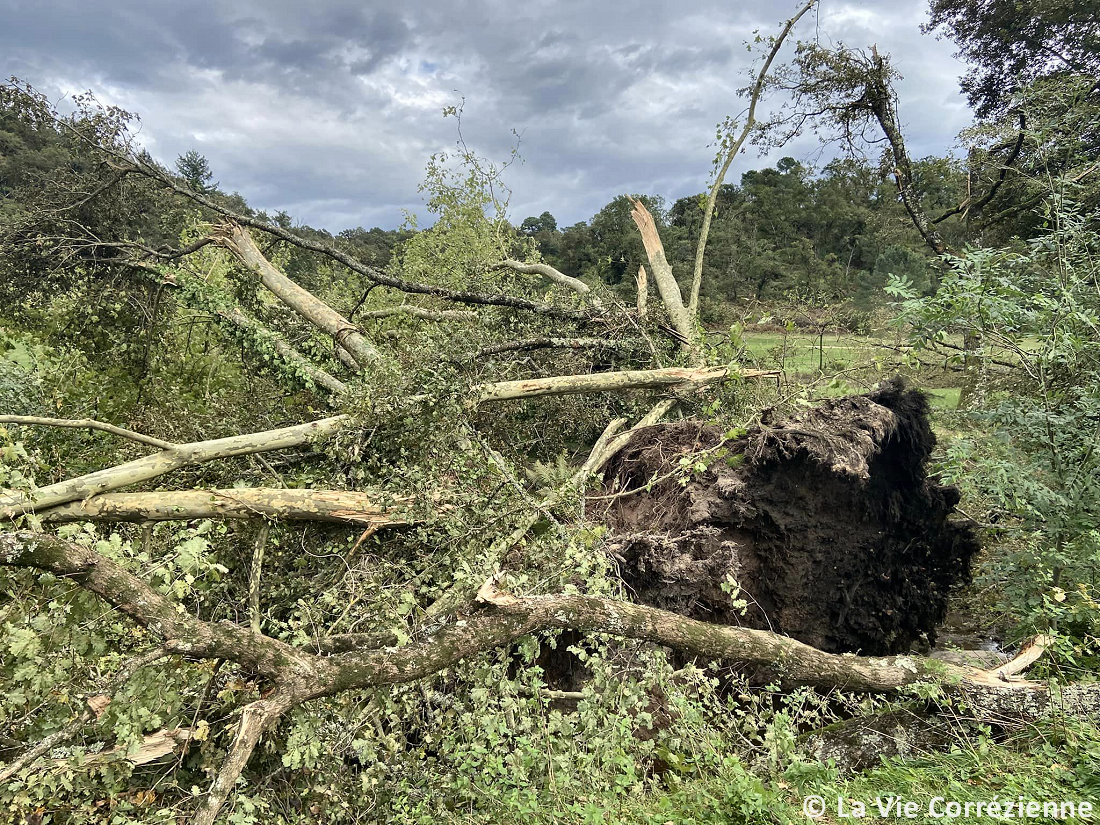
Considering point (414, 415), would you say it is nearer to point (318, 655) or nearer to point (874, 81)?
point (318, 655)

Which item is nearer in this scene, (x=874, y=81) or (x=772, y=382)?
(x=772, y=382)

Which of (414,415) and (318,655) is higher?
(414,415)

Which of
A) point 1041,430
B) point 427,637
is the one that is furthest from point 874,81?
point 427,637

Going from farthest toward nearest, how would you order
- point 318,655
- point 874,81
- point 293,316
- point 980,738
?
1. point 874,81
2. point 293,316
3. point 980,738
4. point 318,655

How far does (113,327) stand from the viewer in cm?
589

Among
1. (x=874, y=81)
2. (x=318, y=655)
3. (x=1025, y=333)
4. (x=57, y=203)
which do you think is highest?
(x=874, y=81)

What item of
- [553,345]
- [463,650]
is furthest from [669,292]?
[463,650]

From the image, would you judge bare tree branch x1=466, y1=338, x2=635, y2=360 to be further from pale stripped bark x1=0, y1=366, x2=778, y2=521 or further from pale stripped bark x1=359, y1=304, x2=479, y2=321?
pale stripped bark x1=359, y1=304, x2=479, y2=321

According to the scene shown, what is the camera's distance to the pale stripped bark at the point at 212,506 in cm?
332

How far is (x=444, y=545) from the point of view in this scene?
142 inches

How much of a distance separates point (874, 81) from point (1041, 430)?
738cm

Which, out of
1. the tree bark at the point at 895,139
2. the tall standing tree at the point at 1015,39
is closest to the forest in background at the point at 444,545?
the tree bark at the point at 895,139

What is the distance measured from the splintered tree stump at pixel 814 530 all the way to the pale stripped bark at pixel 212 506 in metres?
1.89

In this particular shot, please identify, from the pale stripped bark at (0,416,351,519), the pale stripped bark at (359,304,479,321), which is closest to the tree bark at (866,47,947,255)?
the pale stripped bark at (359,304,479,321)
